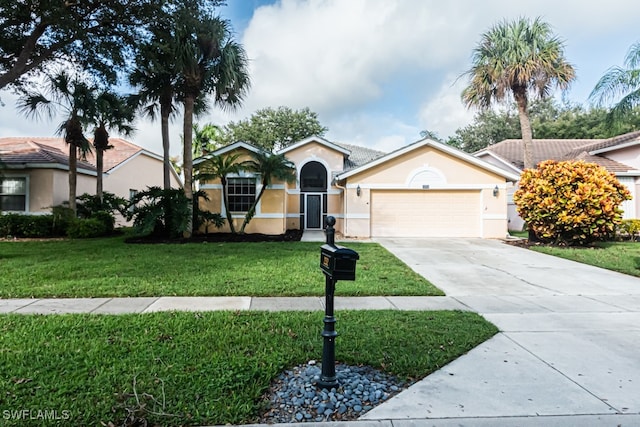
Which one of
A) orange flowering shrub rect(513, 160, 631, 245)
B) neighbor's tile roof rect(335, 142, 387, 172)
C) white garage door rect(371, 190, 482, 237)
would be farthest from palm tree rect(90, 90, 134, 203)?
orange flowering shrub rect(513, 160, 631, 245)

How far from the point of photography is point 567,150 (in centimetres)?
2334

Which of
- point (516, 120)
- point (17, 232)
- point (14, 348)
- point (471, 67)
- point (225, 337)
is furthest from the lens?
point (516, 120)

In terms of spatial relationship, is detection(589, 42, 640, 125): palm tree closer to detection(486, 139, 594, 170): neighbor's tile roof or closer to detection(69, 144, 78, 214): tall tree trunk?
detection(486, 139, 594, 170): neighbor's tile roof

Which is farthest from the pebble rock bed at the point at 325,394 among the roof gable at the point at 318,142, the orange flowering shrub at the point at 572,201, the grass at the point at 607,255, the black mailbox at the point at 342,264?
the roof gable at the point at 318,142

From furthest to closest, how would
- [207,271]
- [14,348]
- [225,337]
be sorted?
1. [207,271]
2. [225,337]
3. [14,348]

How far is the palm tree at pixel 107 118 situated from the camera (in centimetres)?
1559

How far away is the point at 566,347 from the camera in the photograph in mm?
4113

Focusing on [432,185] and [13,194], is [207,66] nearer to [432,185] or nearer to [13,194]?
[432,185]

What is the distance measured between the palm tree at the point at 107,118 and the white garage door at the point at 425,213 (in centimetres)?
1151

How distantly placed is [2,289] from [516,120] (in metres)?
44.5

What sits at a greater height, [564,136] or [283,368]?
[564,136]

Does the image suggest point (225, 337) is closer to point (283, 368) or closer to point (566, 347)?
point (283, 368)

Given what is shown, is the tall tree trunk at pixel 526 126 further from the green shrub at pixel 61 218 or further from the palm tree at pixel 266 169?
the green shrub at pixel 61 218

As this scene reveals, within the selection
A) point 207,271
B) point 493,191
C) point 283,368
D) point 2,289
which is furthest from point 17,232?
point 493,191
